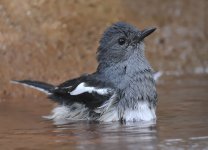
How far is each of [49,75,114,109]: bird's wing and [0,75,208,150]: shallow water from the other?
0.26 meters

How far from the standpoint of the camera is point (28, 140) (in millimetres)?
6461

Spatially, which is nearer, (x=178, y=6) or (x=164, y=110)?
(x=164, y=110)

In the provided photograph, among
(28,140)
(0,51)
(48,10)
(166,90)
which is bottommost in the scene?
(28,140)

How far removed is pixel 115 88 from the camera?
776 centimetres

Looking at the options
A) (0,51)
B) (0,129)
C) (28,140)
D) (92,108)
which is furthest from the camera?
(0,51)

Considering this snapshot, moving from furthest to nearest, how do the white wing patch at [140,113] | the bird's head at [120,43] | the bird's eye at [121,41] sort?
the bird's eye at [121,41] < the bird's head at [120,43] < the white wing patch at [140,113]

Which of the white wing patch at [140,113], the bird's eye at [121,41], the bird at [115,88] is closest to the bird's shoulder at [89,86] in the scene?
the bird at [115,88]

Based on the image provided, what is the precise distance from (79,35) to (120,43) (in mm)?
2821

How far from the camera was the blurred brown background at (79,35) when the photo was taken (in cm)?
1039

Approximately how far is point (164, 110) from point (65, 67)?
8.89ft

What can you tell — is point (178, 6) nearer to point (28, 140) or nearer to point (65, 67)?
point (65, 67)

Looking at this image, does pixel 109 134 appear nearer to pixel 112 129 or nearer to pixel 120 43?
pixel 112 129

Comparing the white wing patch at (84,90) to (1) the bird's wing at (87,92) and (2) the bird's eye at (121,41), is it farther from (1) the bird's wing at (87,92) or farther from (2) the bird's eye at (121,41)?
(2) the bird's eye at (121,41)

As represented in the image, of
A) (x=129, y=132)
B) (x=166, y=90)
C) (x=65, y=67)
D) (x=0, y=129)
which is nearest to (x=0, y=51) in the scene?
(x=65, y=67)
